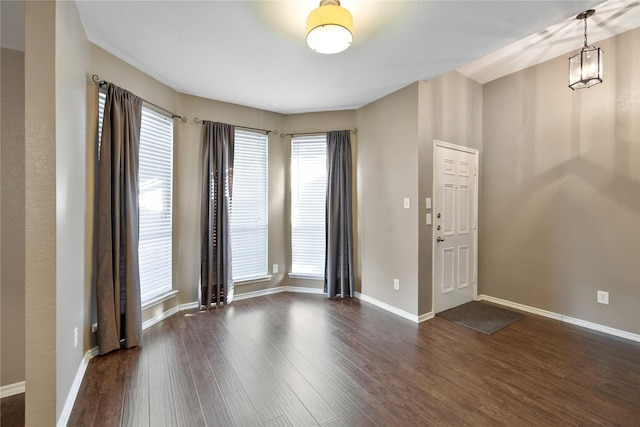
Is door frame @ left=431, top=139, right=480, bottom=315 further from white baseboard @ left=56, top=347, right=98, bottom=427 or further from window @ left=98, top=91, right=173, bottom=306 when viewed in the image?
white baseboard @ left=56, top=347, right=98, bottom=427

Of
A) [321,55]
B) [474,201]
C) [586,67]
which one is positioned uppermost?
[321,55]

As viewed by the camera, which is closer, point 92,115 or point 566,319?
point 92,115

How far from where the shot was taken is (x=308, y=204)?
407 cm

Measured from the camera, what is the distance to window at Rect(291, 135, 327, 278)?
4.02m

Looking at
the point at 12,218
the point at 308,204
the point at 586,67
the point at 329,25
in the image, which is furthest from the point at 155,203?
the point at 586,67

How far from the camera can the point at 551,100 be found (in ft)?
10.3

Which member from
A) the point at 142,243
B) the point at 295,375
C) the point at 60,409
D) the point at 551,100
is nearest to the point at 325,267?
the point at 295,375

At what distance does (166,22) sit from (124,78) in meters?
0.94

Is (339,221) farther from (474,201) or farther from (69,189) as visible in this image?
(69,189)

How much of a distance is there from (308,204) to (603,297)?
3539 millimetres

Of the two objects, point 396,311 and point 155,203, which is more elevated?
point 155,203

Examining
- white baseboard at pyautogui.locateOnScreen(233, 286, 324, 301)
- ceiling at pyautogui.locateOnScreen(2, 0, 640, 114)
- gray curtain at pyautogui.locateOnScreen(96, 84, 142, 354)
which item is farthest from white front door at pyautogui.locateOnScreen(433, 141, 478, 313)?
gray curtain at pyautogui.locateOnScreen(96, 84, 142, 354)

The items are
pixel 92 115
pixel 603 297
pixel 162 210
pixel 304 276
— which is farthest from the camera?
pixel 304 276

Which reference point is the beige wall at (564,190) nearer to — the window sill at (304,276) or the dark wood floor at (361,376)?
the dark wood floor at (361,376)
